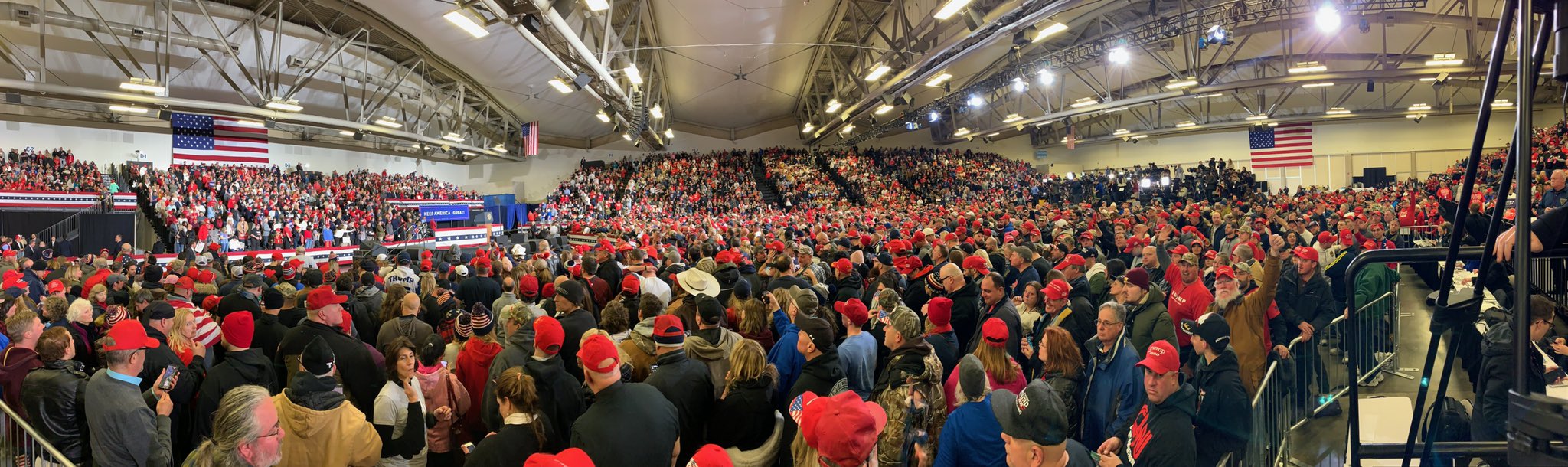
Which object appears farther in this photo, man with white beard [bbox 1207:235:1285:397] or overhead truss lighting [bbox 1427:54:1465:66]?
overhead truss lighting [bbox 1427:54:1465:66]

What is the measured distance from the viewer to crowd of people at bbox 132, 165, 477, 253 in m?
20.5

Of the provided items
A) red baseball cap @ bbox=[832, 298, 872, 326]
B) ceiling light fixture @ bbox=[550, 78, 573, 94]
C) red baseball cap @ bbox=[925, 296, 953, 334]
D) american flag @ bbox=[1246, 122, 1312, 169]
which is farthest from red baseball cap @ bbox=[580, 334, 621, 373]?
american flag @ bbox=[1246, 122, 1312, 169]

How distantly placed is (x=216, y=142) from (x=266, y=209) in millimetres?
5062

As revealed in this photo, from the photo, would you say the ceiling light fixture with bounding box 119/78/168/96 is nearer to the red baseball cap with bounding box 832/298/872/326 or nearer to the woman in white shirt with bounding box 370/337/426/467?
the woman in white shirt with bounding box 370/337/426/467

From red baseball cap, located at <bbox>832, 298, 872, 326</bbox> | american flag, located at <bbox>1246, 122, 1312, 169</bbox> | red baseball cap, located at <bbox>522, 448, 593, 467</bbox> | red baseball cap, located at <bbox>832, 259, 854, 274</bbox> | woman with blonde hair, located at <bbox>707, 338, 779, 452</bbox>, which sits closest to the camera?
red baseball cap, located at <bbox>522, 448, 593, 467</bbox>

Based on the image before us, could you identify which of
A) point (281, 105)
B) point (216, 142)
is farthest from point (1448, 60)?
point (216, 142)

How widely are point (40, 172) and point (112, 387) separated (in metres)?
24.0

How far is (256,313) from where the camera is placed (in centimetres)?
605

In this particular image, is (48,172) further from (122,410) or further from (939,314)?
(939,314)

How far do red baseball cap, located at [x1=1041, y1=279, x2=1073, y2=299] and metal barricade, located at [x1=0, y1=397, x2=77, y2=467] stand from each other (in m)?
5.74

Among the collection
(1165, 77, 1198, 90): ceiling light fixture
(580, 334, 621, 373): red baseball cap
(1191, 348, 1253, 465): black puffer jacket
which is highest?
(1165, 77, 1198, 90): ceiling light fixture

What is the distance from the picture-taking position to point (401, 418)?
3.45 meters

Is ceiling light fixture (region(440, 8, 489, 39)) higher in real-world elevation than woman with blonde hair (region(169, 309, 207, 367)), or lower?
higher

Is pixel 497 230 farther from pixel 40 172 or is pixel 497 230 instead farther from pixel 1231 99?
pixel 1231 99
